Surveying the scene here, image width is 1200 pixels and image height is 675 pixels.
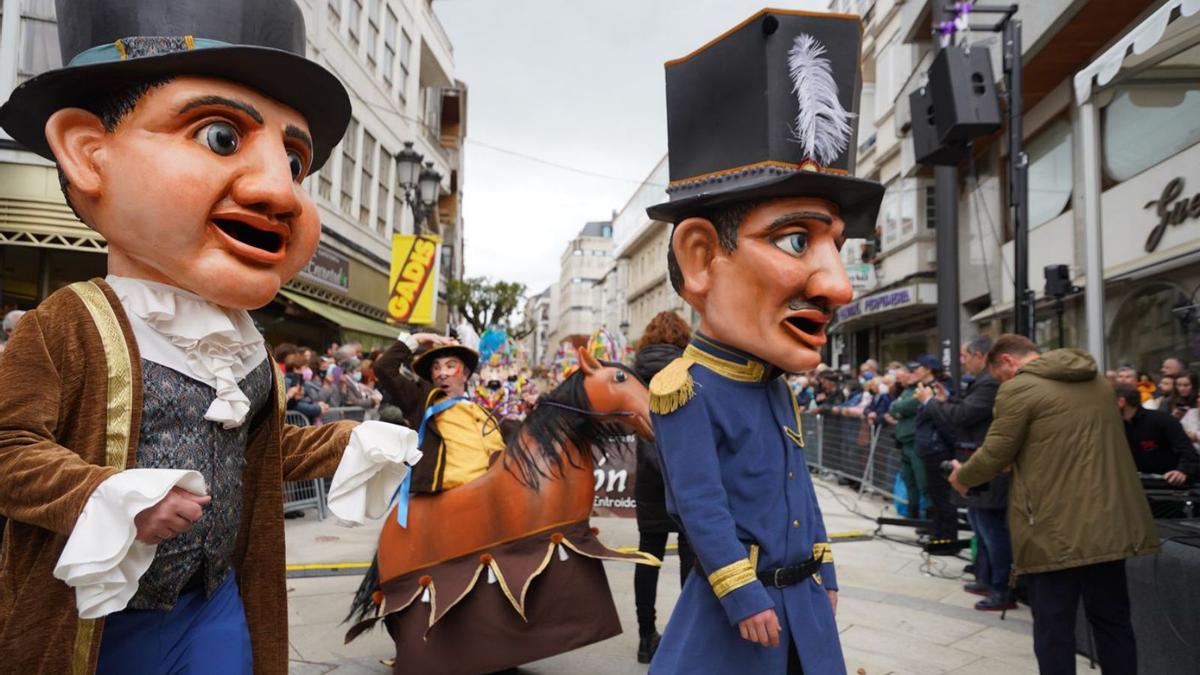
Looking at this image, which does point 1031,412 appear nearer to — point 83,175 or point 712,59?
point 712,59

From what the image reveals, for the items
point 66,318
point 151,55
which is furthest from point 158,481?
point 151,55

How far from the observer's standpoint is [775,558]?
7.19ft

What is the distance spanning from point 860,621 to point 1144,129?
7.95 meters

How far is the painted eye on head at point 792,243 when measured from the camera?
2.32 metres

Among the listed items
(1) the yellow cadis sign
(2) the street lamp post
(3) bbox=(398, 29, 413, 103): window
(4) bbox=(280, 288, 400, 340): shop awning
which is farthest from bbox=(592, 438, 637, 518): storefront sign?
(3) bbox=(398, 29, 413, 103): window

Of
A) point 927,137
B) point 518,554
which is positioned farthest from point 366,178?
point 518,554

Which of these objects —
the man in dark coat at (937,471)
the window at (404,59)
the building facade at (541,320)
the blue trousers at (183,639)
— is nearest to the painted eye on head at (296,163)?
the blue trousers at (183,639)

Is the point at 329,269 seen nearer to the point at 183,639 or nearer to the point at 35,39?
the point at 35,39

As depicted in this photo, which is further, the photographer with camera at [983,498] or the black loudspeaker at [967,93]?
the black loudspeaker at [967,93]

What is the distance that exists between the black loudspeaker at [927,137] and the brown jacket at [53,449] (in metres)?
6.48

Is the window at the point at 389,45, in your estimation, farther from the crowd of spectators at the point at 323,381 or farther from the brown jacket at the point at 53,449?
the brown jacket at the point at 53,449

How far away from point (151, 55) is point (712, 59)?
1561 mm

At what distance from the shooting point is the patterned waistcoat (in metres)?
1.57

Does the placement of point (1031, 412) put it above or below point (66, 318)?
below
